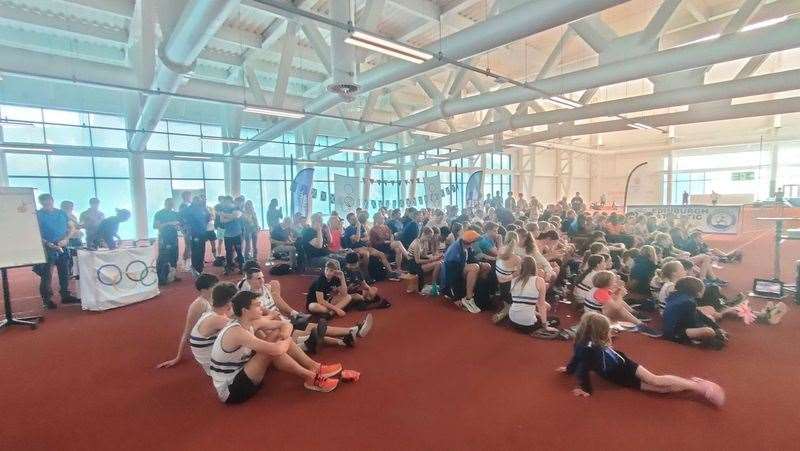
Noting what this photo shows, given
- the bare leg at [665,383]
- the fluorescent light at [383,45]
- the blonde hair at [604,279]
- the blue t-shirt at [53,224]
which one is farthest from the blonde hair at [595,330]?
the blue t-shirt at [53,224]

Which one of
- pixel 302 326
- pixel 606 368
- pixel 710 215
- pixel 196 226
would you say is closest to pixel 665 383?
pixel 606 368

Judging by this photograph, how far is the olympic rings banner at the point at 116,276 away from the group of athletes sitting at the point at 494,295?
8.53ft

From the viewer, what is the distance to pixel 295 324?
395 cm

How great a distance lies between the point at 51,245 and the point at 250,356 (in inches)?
190

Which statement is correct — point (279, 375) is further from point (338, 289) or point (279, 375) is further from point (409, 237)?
point (409, 237)

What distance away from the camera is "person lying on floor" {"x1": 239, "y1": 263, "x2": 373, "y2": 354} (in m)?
3.62

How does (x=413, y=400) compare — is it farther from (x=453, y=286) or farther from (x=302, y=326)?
(x=453, y=286)

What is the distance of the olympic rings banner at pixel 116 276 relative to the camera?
5156mm

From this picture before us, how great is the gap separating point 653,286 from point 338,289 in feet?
14.5

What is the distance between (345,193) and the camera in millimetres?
10938

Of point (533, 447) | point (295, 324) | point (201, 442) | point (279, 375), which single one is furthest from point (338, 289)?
point (533, 447)

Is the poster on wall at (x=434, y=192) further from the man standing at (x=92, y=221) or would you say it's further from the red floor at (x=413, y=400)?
the man standing at (x=92, y=221)

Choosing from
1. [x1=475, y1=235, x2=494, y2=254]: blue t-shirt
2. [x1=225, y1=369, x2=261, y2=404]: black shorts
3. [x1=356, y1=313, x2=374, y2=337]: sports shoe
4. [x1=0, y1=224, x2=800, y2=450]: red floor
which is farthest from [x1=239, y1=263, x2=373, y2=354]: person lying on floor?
[x1=475, y1=235, x2=494, y2=254]: blue t-shirt

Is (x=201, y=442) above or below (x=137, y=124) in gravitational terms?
→ below
